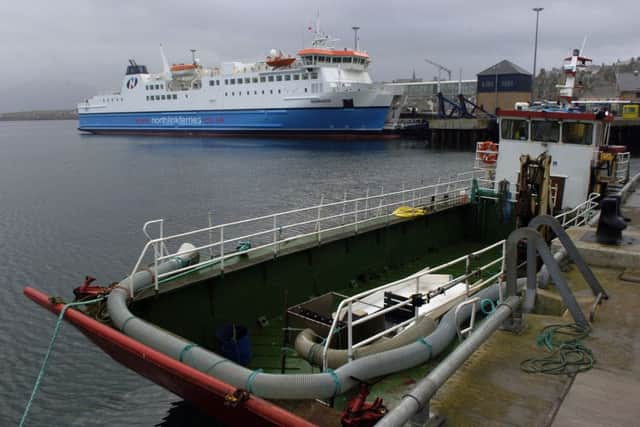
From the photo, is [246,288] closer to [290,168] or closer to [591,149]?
[591,149]

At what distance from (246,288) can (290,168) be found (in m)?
37.4

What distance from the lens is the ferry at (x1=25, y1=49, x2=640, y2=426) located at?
198 inches

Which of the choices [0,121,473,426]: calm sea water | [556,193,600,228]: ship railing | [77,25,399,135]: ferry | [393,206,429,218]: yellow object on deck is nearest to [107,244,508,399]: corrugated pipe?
[0,121,473,426]: calm sea water

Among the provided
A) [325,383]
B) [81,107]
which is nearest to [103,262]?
[325,383]

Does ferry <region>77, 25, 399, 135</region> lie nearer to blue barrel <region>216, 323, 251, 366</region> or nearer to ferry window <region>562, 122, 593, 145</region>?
ferry window <region>562, 122, 593, 145</region>

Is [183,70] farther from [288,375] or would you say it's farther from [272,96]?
[288,375]

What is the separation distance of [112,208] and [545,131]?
23.2m

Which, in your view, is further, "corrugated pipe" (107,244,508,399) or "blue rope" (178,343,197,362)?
"blue rope" (178,343,197,362)

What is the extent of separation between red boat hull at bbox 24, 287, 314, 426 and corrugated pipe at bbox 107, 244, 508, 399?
0.19m

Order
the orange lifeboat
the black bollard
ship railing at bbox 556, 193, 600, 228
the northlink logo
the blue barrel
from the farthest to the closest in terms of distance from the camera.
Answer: the northlink logo < the orange lifeboat < ship railing at bbox 556, 193, 600, 228 < the black bollard < the blue barrel

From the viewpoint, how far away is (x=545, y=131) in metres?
15.4

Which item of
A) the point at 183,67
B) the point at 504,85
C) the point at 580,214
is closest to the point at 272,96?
the point at 183,67

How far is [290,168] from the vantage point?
4659cm

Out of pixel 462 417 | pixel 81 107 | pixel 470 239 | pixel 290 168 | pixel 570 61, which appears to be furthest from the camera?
pixel 81 107
